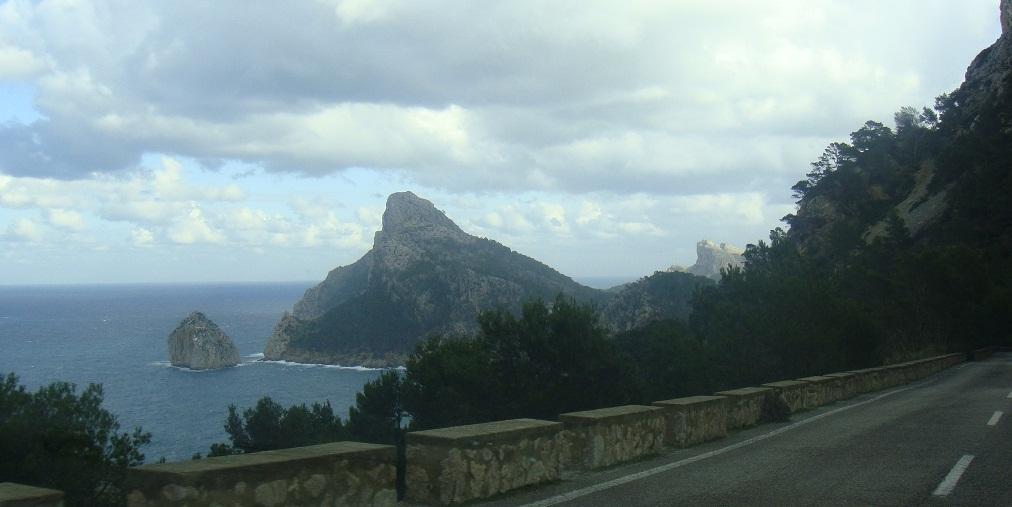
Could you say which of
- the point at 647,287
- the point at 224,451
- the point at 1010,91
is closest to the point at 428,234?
the point at 647,287

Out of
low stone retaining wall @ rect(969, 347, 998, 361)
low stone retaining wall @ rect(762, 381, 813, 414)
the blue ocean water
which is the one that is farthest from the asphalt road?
the blue ocean water

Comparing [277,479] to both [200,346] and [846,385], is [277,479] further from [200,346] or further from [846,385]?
[200,346]

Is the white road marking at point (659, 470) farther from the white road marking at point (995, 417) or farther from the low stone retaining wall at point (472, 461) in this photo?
the white road marking at point (995, 417)

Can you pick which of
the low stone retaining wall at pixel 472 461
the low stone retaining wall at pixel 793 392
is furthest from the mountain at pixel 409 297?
the low stone retaining wall at pixel 472 461

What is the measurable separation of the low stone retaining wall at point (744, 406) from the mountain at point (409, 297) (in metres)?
123

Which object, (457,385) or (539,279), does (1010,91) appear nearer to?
(457,385)

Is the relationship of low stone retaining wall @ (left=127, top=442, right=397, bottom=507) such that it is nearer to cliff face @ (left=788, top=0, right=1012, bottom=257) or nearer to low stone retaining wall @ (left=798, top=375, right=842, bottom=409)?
low stone retaining wall @ (left=798, top=375, right=842, bottom=409)

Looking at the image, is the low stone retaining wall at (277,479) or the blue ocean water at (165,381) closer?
the low stone retaining wall at (277,479)

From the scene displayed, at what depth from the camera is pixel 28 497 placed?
440 centimetres

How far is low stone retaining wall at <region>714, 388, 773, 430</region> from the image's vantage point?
13922 millimetres

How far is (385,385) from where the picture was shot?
49.0 m

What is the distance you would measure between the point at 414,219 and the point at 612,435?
17919cm

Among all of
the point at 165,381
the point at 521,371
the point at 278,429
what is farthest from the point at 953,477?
the point at 165,381

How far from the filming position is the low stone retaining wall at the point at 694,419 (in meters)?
11.7
